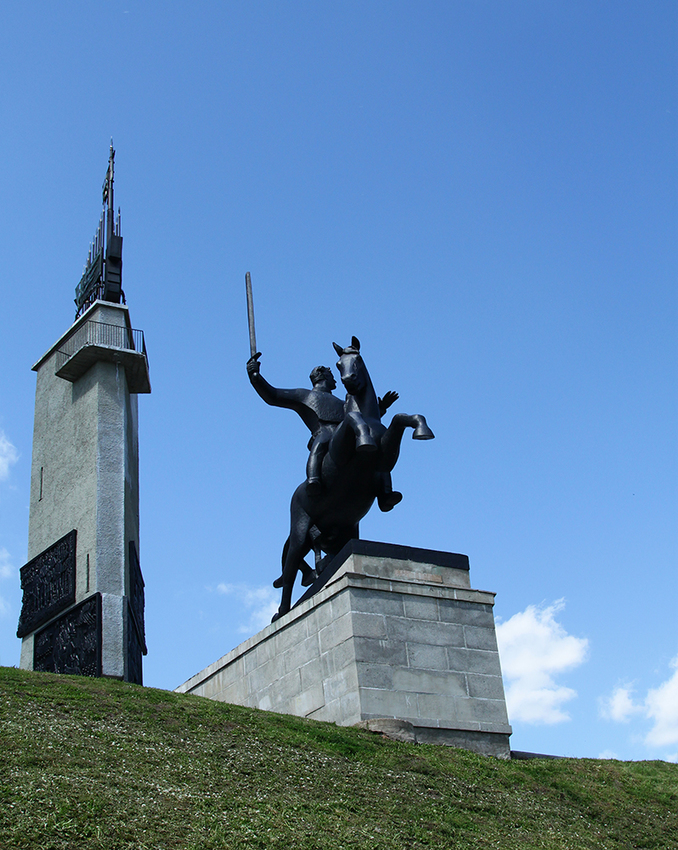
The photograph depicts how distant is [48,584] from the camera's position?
65.1 ft

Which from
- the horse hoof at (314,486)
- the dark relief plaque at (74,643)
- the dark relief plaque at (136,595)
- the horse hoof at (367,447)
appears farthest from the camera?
the dark relief plaque at (136,595)

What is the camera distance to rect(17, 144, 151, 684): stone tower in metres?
18.6

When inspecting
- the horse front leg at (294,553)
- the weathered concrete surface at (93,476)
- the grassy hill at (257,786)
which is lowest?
the grassy hill at (257,786)

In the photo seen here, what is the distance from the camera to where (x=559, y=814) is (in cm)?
863

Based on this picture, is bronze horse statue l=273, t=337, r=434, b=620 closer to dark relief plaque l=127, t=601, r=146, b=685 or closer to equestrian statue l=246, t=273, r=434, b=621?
equestrian statue l=246, t=273, r=434, b=621

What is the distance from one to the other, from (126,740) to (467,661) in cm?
470

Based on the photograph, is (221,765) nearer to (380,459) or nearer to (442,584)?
(442,584)

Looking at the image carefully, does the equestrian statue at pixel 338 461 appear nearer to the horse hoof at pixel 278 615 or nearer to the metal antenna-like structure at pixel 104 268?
the horse hoof at pixel 278 615

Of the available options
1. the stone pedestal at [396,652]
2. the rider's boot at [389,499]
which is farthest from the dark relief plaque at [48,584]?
the rider's boot at [389,499]

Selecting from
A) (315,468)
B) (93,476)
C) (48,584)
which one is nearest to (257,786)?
(315,468)

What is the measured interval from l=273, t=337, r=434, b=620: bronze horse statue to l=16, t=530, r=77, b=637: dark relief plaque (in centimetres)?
735

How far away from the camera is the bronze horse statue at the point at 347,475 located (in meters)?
12.2

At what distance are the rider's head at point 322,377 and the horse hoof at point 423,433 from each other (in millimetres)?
3120

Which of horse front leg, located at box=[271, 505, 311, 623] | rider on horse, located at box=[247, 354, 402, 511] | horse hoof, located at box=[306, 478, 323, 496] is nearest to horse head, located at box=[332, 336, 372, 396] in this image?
rider on horse, located at box=[247, 354, 402, 511]
